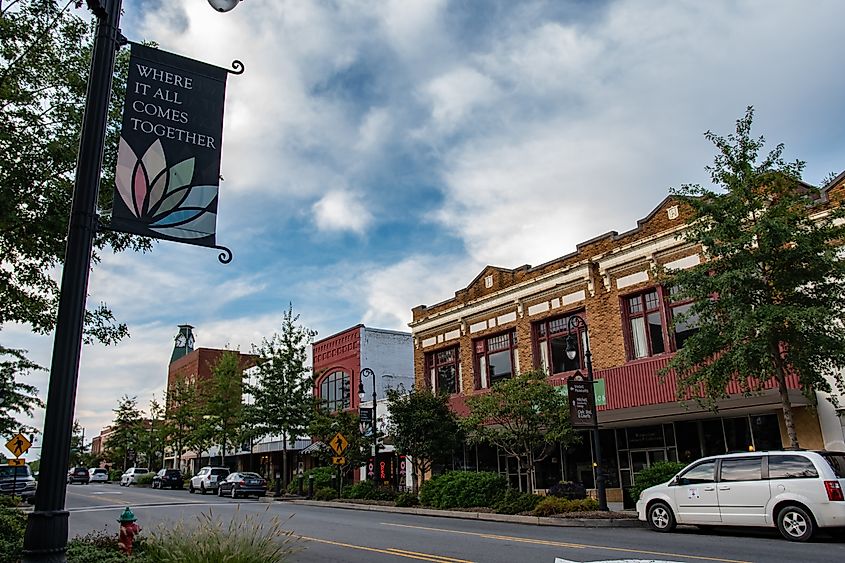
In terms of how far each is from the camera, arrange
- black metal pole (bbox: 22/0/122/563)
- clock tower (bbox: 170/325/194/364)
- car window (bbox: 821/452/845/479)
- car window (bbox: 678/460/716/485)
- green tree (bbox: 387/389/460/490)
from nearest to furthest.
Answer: black metal pole (bbox: 22/0/122/563) → car window (bbox: 821/452/845/479) → car window (bbox: 678/460/716/485) → green tree (bbox: 387/389/460/490) → clock tower (bbox: 170/325/194/364)

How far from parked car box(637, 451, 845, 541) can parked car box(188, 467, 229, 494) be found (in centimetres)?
2956

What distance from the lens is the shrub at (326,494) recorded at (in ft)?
105

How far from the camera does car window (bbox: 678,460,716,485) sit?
48.5ft

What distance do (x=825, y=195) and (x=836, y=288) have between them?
5379 mm

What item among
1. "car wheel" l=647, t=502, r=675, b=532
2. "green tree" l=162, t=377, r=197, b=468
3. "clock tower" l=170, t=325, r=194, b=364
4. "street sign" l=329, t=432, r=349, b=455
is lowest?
"car wheel" l=647, t=502, r=675, b=532

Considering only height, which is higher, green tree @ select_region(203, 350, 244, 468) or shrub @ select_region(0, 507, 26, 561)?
green tree @ select_region(203, 350, 244, 468)

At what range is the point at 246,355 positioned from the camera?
7606 centimetres

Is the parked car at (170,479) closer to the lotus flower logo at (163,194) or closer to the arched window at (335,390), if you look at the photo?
the arched window at (335,390)

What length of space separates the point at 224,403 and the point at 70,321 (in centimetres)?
4471

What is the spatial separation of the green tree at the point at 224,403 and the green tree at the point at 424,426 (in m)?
22.2

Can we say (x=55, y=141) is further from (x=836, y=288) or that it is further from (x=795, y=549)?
(x=836, y=288)

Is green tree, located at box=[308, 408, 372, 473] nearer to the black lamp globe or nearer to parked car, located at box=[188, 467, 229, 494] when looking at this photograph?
parked car, located at box=[188, 467, 229, 494]

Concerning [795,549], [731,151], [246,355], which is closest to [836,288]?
[731,151]

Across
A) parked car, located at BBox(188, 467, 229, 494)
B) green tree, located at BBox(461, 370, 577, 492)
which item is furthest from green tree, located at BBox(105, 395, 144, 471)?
green tree, located at BBox(461, 370, 577, 492)
